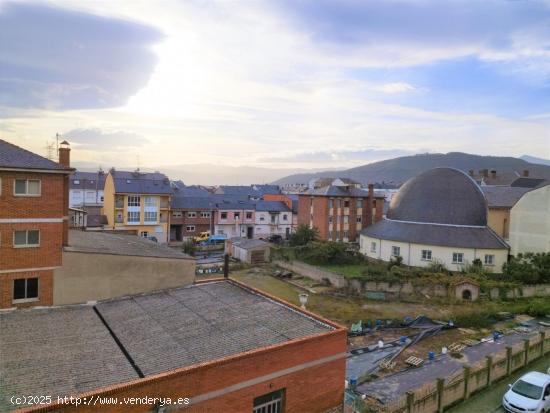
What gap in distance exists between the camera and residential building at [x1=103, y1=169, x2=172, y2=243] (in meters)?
46.5

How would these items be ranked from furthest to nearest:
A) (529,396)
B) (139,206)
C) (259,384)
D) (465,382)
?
(139,206), (465,382), (529,396), (259,384)

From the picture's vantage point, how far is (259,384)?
11.3m

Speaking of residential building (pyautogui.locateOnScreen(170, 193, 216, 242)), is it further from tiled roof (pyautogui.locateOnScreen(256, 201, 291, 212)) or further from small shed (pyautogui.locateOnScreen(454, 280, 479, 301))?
small shed (pyautogui.locateOnScreen(454, 280, 479, 301))

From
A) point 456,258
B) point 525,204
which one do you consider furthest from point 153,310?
Answer: point 525,204

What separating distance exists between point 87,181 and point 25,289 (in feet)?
199

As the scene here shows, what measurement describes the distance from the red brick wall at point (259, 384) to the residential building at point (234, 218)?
42971 millimetres

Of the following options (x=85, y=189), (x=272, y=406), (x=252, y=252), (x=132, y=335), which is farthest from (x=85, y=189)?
(x=272, y=406)

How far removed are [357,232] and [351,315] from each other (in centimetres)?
2791

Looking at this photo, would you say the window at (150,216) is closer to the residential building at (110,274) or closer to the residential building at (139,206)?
the residential building at (139,206)

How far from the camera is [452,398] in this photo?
14.9m

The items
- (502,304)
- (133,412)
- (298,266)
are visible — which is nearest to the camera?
(133,412)

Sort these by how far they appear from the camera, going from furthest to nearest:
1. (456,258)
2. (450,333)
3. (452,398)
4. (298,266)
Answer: (298,266)
(456,258)
(450,333)
(452,398)

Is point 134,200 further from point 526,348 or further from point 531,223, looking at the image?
point 531,223

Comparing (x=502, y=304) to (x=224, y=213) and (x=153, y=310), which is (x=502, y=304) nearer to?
(x=153, y=310)
